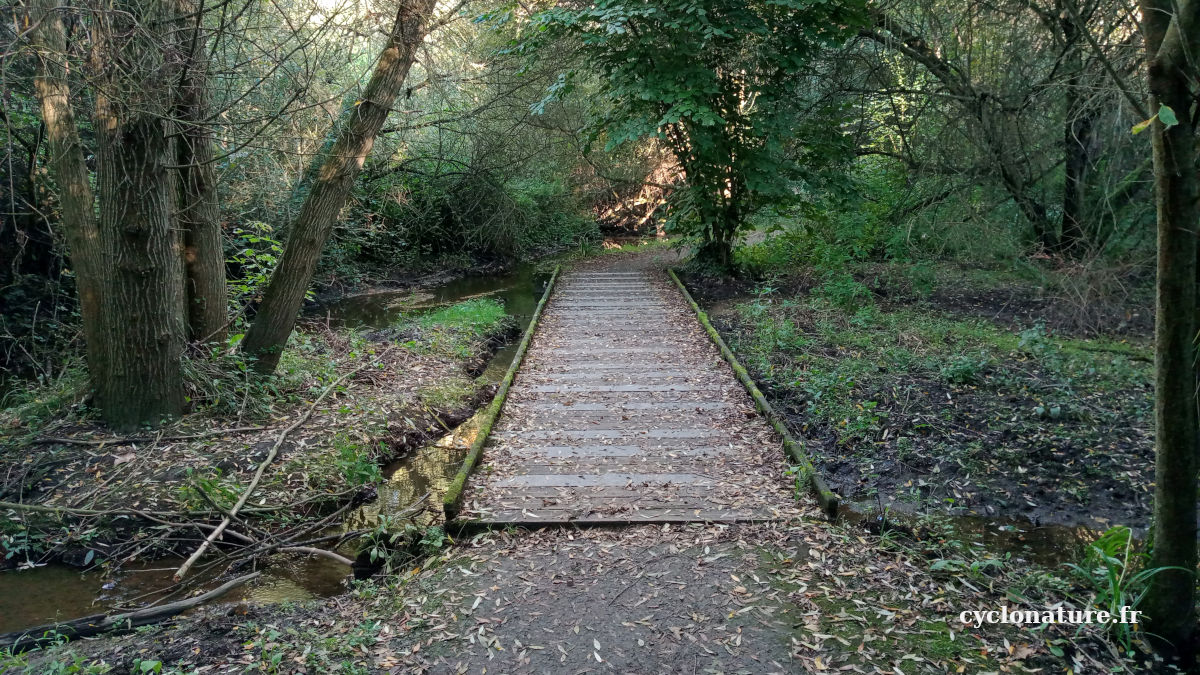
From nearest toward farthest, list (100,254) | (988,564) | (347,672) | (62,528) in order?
(347,672)
(988,564)
(62,528)
(100,254)

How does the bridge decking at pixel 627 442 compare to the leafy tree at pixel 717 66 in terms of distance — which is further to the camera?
the leafy tree at pixel 717 66

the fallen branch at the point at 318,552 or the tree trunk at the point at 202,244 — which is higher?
the tree trunk at the point at 202,244

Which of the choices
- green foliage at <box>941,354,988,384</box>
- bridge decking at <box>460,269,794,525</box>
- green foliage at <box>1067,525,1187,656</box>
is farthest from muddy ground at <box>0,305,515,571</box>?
green foliage at <box>941,354,988,384</box>

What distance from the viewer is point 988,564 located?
4.13 meters

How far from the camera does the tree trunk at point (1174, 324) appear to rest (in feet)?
9.91

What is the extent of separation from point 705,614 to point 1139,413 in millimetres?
5370

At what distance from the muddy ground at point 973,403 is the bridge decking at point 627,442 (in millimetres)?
780

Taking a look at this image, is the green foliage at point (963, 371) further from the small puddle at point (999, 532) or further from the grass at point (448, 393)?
the grass at point (448, 393)

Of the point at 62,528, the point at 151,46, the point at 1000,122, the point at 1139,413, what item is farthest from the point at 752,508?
the point at 1000,122

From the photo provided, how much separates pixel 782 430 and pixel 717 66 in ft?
26.3


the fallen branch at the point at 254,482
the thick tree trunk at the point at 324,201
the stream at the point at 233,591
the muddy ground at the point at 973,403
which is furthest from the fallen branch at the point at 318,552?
the muddy ground at the point at 973,403

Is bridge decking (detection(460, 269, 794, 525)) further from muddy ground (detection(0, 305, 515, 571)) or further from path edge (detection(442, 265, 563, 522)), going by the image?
muddy ground (detection(0, 305, 515, 571))

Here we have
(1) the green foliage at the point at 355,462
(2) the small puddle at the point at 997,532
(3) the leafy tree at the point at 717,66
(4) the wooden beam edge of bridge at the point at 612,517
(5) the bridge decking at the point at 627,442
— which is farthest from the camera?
(3) the leafy tree at the point at 717,66

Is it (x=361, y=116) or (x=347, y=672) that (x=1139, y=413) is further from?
(x=361, y=116)
